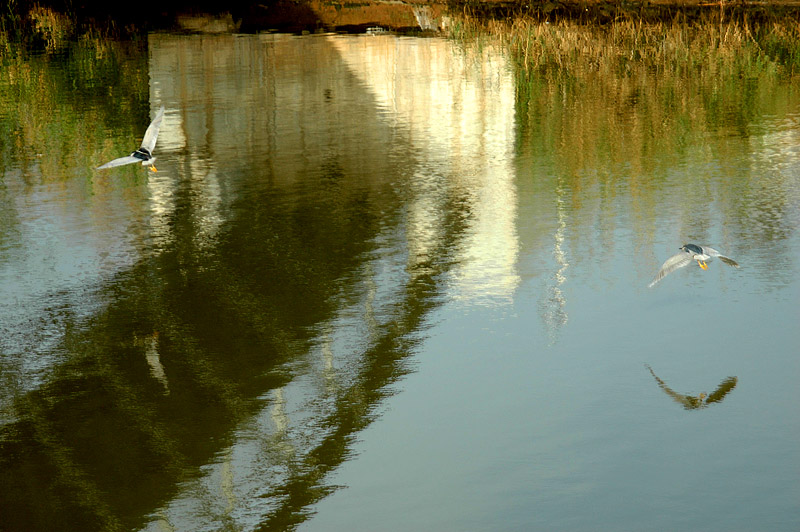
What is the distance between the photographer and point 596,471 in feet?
17.0

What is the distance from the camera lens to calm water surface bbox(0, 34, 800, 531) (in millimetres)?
5035

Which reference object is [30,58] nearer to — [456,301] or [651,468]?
[456,301]

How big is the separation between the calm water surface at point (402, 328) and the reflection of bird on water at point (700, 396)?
0.06 feet

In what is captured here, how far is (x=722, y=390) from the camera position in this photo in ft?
20.0

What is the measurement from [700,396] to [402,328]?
201 centimetres

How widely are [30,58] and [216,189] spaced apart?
1206 centimetres

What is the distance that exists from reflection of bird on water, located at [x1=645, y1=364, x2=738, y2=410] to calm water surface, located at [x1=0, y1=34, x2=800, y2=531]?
2 cm

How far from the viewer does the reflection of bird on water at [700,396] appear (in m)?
5.92

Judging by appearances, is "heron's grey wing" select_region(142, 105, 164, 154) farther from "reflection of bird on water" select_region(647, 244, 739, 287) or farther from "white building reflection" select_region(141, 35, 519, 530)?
"reflection of bird on water" select_region(647, 244, 739, 287)

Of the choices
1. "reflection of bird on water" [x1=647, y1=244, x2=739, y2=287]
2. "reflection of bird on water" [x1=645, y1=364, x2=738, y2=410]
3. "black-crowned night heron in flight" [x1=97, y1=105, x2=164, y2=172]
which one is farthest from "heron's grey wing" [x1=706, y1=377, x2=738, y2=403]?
"black-crowned night heron in flight" [x1=97, y1=105, x2=164, y2=172]

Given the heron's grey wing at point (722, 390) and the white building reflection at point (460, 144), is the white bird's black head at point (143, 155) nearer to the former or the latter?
the white building reflection at point (460, 144)

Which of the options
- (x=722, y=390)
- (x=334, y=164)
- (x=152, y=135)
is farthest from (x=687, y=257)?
(x=334, y=164)

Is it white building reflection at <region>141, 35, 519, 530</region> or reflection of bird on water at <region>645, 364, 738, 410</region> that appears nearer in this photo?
white building reflection at <region>141, 35, 519, 530</region>

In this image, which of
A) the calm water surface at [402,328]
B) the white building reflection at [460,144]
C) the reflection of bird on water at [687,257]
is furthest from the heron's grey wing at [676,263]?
the white building reflection at [460,144]
